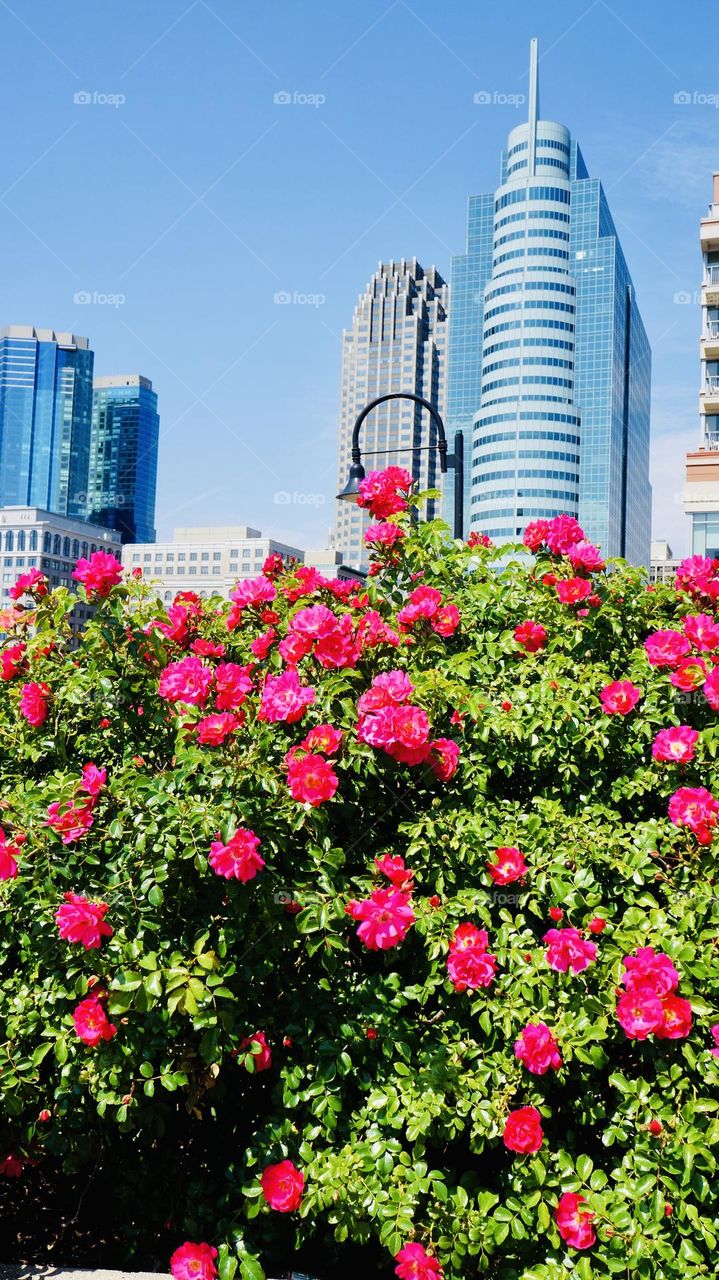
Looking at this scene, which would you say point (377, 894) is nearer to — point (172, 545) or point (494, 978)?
point (494, 978)

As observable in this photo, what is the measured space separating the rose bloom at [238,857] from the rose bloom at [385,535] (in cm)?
156

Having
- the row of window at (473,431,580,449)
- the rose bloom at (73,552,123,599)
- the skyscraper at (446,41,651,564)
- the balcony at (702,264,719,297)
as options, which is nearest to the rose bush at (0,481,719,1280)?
the rose bloom at (73,552,123,599)

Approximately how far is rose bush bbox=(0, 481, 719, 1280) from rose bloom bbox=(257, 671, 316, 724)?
0.4 inches

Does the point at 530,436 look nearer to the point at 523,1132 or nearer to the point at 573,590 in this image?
the point at 573,590

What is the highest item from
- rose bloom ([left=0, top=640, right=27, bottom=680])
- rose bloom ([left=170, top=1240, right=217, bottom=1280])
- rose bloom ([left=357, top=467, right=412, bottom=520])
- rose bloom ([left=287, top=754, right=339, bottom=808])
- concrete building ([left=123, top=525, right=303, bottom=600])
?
concrete building ([left=123, top=525, right=303, bottom=600])

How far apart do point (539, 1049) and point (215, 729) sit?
4.20ft

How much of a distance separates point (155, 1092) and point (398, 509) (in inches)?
88.7

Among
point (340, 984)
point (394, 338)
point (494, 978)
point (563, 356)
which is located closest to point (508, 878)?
point (494, 978)

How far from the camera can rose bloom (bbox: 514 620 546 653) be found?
3.84m

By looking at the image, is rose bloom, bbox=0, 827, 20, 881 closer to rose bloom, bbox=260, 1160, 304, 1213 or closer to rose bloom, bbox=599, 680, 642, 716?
rose bloom, bbox=260, 1160, 304, 1213

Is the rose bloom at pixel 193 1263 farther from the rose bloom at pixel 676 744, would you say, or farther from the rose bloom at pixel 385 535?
the rose bloom at pixel 385 535

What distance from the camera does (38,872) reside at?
9.86ft

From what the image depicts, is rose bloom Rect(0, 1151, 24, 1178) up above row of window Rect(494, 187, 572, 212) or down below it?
below

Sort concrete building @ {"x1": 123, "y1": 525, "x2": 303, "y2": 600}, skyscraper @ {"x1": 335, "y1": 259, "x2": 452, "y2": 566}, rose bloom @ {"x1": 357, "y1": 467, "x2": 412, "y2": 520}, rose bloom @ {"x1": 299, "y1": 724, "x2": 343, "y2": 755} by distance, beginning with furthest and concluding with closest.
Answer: skyscraper @ {"x1": 335, "y1": 259, "x2": 452, "y2": 566}
concrete building @ {"x1": 123, "y1": 525, "x2": 303, "y2": 600}
rose bloom @ {"x1": 357, "y1": 467, "x2": 412, "y2": 520}
rose bloom @ {"x1": 299, "y1": 724, "x2": 343, "y2": 755}
